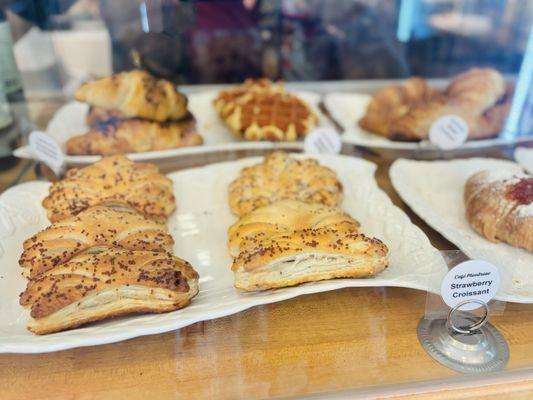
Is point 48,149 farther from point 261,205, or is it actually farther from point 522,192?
point 522,192

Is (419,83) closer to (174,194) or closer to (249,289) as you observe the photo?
(174,194)

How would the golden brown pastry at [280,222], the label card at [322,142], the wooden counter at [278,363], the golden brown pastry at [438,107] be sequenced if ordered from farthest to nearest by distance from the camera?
the golden brown pastry at [438,107]
the label card at [322,142]
the golden brown pastry at [280,222]
the wooden counter at [278,363]

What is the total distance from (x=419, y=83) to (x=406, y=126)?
1.25 ft

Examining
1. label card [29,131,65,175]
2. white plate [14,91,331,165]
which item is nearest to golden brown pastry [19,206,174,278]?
label card [29,131,65,175]

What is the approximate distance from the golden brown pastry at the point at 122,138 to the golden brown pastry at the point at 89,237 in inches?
20.8

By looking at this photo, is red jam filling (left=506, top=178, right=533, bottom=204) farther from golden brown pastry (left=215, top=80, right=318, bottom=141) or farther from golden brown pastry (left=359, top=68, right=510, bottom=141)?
golden brown pastry (left=215, top=80, right=318, bottom=141)

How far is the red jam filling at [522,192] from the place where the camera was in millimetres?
1354

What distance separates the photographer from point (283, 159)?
159 cm


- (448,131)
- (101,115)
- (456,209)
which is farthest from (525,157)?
(101,115)

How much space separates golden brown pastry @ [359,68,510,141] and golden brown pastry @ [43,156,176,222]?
1026mm

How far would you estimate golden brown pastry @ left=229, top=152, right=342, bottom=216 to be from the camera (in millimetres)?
1445

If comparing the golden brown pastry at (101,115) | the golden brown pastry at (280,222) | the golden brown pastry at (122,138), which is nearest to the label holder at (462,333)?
the golden brown pastry at (280,222)

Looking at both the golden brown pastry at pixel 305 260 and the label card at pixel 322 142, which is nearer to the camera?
the golden brown pastry at pixel 305 260

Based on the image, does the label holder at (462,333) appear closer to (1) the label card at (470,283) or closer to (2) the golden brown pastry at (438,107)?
(1) the label card at (470,283)
